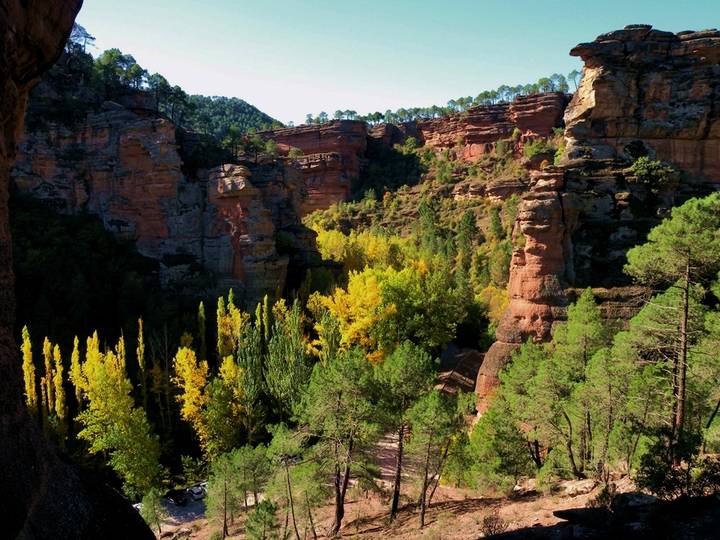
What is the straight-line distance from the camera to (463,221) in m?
65.0

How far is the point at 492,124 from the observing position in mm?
91250

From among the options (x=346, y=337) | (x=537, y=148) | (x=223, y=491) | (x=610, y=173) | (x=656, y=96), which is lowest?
(x=223, y=491)

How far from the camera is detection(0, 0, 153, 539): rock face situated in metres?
6.18

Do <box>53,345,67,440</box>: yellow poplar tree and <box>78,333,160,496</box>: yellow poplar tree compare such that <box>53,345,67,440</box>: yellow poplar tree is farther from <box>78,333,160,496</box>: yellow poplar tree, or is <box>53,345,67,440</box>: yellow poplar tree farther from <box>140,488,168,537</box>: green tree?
<box>140,488,168,537</box>: green tree

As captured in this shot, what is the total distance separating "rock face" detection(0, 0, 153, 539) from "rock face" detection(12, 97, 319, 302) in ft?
103

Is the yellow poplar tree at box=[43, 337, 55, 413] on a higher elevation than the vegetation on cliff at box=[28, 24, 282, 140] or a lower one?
lower

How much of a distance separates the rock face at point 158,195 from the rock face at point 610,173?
22.2 m

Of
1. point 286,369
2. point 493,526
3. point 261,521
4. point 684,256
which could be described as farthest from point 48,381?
point 684,256

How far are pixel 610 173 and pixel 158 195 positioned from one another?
3321 centimetres

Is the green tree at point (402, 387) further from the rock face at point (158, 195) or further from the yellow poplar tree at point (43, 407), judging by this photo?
the rock face at point (158, 195)

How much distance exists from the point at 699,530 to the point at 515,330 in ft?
43.1

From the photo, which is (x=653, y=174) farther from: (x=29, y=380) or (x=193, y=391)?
(x=29, y=380)

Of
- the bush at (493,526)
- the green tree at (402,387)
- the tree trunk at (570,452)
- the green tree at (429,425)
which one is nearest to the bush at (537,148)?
the tree trunk at (570,452)

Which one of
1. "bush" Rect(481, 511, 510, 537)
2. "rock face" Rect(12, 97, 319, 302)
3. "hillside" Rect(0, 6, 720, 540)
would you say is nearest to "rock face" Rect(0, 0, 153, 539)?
"hillside" Rect(0, 6, 720, 540)
